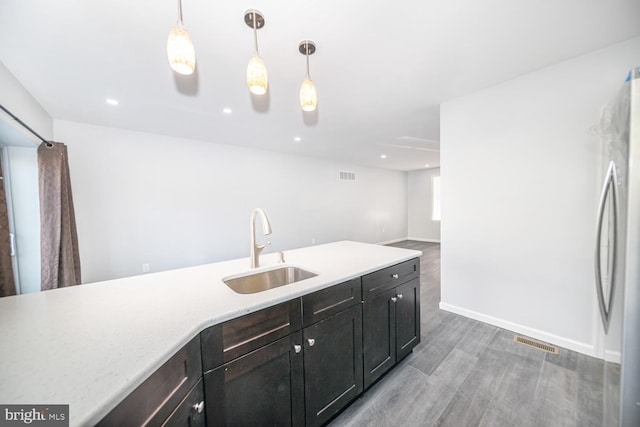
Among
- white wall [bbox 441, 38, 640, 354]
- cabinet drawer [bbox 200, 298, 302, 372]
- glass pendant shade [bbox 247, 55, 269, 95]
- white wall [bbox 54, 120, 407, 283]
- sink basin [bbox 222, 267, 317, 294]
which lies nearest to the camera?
cabinet drawer [bbox 200, 298, 302, 372]

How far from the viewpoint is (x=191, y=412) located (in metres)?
0.85

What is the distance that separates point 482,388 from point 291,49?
2915mm

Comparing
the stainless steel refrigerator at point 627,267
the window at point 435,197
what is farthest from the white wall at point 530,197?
the window at point 435,197

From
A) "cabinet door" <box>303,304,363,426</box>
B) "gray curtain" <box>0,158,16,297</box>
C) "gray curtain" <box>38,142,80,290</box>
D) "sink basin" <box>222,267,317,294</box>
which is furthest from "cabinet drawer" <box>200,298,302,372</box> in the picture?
"gray curtain" <box>38,142,80,290</box>

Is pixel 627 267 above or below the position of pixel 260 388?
above

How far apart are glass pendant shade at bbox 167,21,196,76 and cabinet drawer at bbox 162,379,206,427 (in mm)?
1341

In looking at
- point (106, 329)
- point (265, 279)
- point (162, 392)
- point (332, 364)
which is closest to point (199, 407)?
point (162, 392)

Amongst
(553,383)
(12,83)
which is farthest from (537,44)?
(12,83)

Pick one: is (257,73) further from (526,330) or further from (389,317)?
(526,330)

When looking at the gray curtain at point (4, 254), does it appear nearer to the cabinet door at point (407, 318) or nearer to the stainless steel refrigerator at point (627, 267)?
the cabinet door at point (407, 318)

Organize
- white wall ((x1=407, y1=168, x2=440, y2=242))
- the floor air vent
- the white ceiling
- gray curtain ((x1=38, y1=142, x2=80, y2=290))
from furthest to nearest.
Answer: white wall ((x1=407, y1=168, x2=440, y2=242)) → gray curtain ((x1=38, y1=142, x2=80, y2=290)) → the floor air vent → the white ceiling

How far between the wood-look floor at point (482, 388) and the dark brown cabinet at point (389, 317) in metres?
0.16

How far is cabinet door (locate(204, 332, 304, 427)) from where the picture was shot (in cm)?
96

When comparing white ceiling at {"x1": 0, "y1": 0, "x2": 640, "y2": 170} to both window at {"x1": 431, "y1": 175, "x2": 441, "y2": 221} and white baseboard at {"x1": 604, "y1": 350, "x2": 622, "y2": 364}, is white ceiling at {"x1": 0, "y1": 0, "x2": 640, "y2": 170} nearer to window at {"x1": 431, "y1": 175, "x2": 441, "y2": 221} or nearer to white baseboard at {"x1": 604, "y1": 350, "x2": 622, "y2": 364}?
white baseboard at {"x1": 604, "y1": 350, "x2": 622, "y2": 364}
